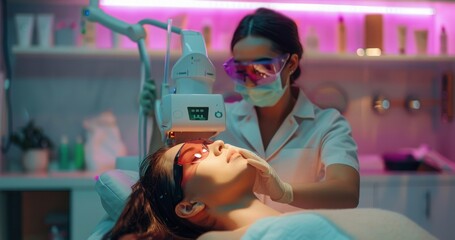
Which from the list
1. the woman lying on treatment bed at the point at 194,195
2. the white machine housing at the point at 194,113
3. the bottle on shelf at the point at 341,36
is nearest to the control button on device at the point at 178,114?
the white machine housing at the point at 194,113

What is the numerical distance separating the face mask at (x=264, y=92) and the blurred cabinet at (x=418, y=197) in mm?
1226

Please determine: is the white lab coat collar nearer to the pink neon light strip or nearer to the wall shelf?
the wall shelf

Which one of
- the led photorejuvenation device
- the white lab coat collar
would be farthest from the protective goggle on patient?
the led photorejuvenation device

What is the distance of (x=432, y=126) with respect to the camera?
372 centimetres

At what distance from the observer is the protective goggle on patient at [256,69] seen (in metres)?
1.90

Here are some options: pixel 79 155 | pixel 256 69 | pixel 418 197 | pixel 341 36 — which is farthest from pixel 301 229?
pixel 341 36

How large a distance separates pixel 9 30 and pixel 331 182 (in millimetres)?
2280

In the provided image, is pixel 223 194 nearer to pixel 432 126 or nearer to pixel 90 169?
pixel 90 169

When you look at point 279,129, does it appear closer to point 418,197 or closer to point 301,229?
point 301,229

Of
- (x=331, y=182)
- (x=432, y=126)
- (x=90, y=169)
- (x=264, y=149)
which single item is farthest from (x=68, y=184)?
→ (x=432, y=126)

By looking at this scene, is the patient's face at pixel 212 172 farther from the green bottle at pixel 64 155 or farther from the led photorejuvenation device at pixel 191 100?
the green bottle at pixel 64 155

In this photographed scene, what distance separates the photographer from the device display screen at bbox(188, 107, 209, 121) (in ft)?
4.48

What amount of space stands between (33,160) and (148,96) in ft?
4.94

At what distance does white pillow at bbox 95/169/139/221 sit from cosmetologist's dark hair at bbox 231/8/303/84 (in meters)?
0.59
